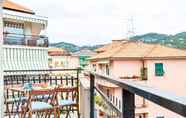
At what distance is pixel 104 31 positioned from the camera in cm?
4031

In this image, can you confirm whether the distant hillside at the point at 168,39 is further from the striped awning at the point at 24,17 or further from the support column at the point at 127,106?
the support column at the point at 127,106

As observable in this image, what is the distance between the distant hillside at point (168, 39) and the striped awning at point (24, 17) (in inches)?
484

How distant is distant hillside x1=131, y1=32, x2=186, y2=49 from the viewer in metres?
30.7

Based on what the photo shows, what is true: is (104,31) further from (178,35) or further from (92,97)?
(92,97)

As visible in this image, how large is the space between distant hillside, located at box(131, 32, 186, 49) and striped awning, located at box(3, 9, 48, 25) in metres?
12.3

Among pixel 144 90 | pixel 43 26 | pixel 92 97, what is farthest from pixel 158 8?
pixel 144 90

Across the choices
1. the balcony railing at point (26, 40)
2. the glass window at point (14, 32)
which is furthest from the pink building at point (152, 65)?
the glass window at point (14, 32)

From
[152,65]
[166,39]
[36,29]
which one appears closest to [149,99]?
[36,29]

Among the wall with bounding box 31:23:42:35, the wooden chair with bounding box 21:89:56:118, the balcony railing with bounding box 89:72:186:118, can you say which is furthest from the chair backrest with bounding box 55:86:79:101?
the wall with bounding box 31:23:42:35

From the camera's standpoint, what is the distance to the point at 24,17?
20.6 metres

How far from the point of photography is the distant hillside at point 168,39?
101 ft

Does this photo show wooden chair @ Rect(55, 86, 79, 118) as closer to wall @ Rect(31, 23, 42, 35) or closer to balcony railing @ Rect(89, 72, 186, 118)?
balcony railing @ Rect(89, 72, 186, 118)

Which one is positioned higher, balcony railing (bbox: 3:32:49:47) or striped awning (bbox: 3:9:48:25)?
striped awning (bbox: 3:9:48:25)

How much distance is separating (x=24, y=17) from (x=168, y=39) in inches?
785
